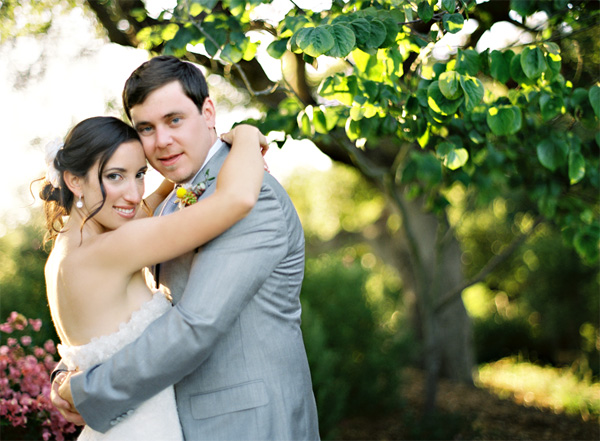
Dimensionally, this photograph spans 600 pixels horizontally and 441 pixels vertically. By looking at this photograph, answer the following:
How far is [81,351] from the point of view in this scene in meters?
2.06

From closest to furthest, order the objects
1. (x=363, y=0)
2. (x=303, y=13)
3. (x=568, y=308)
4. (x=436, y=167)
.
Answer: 1. (x=363, y=0)
2. (x=303, y=13)
3. (x=436, y=167)
4. (x=568, y=308)

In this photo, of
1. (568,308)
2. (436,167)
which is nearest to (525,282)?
(568,308)

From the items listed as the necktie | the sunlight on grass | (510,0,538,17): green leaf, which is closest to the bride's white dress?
the necktie

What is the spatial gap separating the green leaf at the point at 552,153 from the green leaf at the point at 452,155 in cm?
43

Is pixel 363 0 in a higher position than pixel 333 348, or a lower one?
higher

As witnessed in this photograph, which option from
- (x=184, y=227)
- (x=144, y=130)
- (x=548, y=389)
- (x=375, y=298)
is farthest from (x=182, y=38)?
(x=548, y=389)

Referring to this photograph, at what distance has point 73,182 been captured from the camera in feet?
7.25

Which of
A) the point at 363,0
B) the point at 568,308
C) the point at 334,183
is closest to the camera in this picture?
the point at 363,0

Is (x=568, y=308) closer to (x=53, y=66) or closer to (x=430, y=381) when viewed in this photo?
(x=430, y=381)

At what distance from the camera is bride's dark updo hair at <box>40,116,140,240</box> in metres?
2.14

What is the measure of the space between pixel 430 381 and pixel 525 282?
1060 centimetres

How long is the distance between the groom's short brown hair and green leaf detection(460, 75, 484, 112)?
1102 millimetres

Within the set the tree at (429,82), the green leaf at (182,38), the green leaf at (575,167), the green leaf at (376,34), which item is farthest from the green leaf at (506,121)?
the green leaf at (182,38)

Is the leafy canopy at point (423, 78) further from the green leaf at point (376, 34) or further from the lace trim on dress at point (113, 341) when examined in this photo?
the lace trim on dress at point (113, 341)
